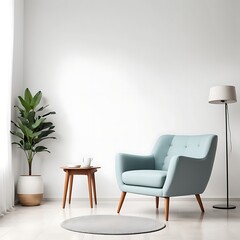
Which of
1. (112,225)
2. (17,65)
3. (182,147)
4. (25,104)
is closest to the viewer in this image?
(112,225)

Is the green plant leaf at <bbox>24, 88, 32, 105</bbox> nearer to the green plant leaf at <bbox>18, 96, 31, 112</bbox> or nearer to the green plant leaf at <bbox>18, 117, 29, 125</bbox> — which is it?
the green plant leaf at <bbox>18, 96, 31, 112</bbox>

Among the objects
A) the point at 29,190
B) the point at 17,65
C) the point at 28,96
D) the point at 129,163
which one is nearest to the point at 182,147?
the point at 129,163

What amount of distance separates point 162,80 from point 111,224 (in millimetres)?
2434

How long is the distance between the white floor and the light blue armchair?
0.24 meters

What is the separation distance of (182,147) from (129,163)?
60 cm

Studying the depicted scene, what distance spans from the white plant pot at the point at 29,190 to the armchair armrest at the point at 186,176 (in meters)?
1.69

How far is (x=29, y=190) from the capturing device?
5023 mm

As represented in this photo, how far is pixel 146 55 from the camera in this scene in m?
5.58

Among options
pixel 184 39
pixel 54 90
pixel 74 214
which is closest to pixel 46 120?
pixel 54 90

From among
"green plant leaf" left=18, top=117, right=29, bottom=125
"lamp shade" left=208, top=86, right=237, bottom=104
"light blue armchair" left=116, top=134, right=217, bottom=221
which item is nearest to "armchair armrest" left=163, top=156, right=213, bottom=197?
"light blue armchair" left=116, top=134, right=217, bottom=221

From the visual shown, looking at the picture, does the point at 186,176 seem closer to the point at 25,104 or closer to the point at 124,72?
the point at 124,72

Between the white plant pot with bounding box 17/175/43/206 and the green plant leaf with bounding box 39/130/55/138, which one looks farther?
the green plant leaf with bounding box 39/130/55/138

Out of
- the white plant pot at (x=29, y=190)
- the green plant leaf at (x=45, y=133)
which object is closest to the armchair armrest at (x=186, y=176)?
the white plant pot at (x=29, y=190)

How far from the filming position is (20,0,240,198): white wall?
550 centimetres
